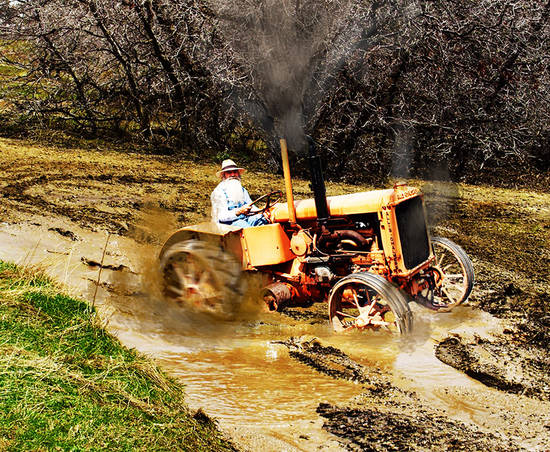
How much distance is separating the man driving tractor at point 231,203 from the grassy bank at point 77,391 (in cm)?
176

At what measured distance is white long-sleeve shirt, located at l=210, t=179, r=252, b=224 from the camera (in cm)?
541

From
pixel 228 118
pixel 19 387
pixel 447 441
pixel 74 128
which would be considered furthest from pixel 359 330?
pixel 74 128

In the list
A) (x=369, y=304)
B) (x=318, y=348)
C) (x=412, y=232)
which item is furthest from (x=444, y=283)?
(x=318, y=348)

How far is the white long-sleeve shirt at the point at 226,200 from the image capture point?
541 centimetres

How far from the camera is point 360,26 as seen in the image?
10172 mm

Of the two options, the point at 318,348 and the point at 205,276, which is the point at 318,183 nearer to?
the point at 318,348

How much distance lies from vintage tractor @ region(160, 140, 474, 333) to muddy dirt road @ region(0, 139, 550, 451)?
8.3 inches

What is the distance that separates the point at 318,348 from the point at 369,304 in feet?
1.86

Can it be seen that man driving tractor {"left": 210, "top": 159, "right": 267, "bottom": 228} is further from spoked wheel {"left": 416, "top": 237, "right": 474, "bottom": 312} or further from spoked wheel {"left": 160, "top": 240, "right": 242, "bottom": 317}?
spoked wheel {"left": 416, "top": 237, "right": 474, "bottom": 312}

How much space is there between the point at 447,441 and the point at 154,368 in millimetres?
1841

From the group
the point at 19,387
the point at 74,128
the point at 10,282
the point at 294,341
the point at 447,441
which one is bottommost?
the point at 447,441

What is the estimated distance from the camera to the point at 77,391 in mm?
3035

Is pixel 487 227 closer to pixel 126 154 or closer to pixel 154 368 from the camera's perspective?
pixel 154 368

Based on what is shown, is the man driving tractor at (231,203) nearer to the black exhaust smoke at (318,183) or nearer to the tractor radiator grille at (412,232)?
the black exhaust smoke at (318,183)
